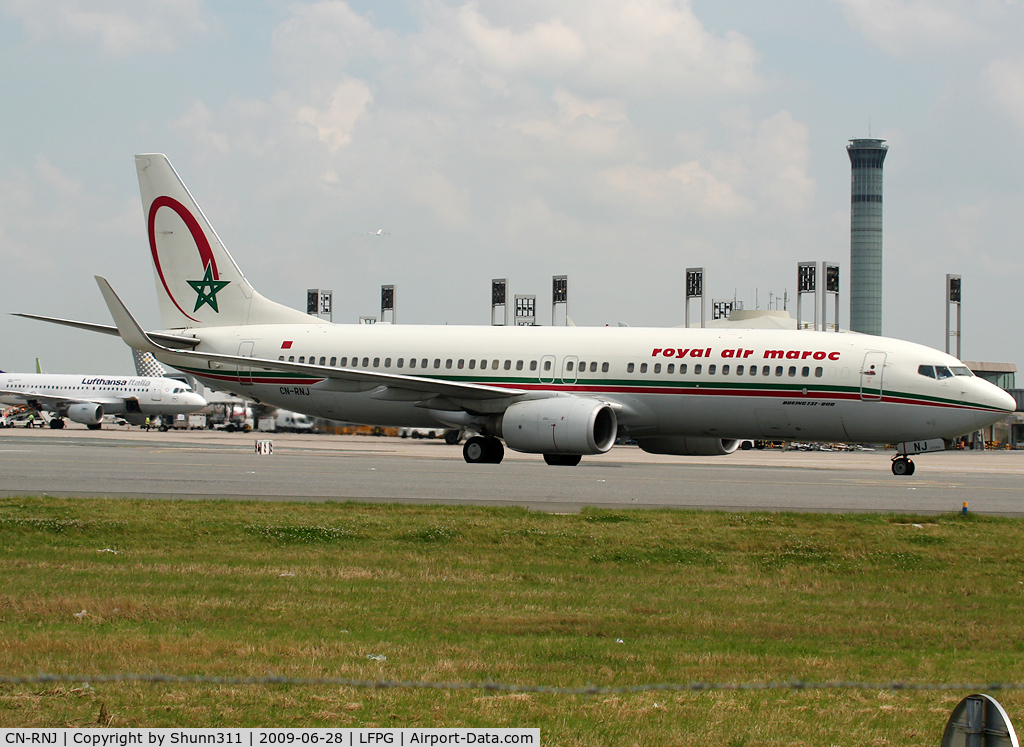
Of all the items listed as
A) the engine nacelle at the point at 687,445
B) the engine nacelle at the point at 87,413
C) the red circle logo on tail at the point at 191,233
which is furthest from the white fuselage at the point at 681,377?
the engine nacelle at the point at 87,413

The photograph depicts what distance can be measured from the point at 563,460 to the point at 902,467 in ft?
30.7

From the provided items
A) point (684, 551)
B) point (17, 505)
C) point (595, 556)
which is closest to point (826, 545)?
point (684, 551)

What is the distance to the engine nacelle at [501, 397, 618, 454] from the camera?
99.8 feet

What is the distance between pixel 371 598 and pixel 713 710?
4.74 metres

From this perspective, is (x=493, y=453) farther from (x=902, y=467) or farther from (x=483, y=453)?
(x=902, y=467)

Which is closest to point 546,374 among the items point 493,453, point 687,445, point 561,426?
point 493,453

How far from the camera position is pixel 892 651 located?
8.99 m

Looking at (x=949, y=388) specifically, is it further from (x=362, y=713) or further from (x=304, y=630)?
(x=362, y=713)

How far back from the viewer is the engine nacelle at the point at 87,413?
81688mm

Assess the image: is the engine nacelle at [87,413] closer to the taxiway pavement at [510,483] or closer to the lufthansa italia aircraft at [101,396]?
the lufthansa italia aircraft at [101,396]

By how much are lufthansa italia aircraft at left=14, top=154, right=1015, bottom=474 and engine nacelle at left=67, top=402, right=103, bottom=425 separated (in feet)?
148

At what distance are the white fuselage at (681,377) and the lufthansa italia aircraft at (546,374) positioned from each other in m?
0.04

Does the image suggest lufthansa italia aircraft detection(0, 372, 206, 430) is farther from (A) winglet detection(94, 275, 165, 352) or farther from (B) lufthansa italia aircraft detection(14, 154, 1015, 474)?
(A) winglet detection(94, 275, 165, 352)

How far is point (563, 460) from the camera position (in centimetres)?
3375
